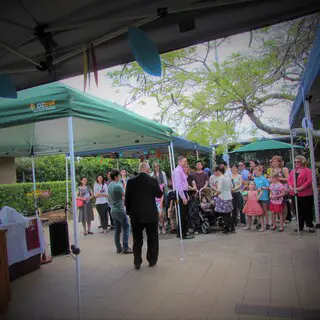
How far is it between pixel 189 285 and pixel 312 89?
10.6ft

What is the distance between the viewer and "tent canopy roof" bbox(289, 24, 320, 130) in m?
3.17

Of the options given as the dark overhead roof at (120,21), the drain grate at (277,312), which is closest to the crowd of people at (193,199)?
the drain grate at (277,312)

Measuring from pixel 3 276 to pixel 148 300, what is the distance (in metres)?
1.75

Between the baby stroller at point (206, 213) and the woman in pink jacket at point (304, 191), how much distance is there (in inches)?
76.8

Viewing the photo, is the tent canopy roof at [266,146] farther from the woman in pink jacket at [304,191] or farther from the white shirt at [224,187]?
the white shirt at [224,187]

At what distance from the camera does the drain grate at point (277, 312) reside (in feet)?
9.46

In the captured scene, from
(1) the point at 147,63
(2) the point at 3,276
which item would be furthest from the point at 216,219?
(1) the point at 147,63

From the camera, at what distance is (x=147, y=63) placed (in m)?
2.53

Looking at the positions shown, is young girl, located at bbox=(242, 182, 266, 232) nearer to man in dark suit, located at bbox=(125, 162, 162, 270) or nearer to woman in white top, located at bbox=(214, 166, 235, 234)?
woman in white top, located at bbox=(214, 166, 235, 234)

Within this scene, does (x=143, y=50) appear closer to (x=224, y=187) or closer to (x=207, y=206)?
(x=224, y=187)

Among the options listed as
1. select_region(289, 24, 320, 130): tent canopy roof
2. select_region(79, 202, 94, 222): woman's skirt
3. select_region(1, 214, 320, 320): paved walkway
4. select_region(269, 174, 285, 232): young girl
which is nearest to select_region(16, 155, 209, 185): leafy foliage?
select_region(79, 202, 94, 222): woman's skirt

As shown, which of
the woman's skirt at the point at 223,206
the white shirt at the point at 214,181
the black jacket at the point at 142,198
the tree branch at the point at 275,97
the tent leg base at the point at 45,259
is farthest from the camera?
the tree branch at the point at 275,97

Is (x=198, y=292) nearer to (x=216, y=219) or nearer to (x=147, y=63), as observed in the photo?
(x=147, y=63)

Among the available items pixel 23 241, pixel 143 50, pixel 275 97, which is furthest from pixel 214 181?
pixel 143 50
